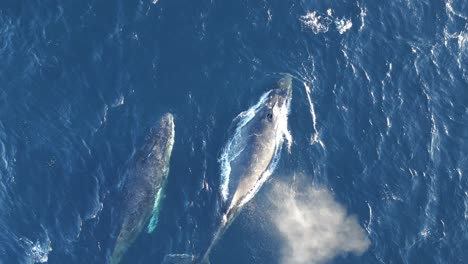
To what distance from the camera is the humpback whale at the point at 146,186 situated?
67.7 m

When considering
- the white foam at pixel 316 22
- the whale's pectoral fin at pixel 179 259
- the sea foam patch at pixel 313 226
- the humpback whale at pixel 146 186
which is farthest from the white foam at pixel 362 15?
the whale's pectoral fin at pixel 179 259

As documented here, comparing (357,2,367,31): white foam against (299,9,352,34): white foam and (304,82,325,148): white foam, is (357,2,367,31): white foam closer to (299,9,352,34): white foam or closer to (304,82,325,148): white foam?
(299,9,352,34): white foam

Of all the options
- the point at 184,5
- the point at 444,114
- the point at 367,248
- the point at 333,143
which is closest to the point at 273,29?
the point at 184,5

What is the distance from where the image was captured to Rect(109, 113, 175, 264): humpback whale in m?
67.7

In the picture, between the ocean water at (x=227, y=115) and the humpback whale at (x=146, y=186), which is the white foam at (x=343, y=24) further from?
the humpback whale at (x=146, y=186)

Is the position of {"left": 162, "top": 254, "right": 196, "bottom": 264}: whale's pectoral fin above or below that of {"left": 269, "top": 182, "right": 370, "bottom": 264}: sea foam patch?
below

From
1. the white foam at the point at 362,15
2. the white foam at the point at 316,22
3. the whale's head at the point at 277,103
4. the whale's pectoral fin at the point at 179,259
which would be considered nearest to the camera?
the whale's pectoral fin at the point at 179,259

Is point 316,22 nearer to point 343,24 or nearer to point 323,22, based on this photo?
point 323,22

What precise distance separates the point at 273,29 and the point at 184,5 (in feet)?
36.9

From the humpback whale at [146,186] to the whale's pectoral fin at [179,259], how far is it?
3.63 metres

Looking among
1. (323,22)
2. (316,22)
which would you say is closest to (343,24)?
(323,22)

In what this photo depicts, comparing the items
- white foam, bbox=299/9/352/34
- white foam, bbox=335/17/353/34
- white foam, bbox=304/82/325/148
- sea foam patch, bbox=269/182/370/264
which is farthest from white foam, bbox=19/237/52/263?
white foam, bbox=335/17/353/34

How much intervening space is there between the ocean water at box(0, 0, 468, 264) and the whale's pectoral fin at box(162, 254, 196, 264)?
0.78 metres

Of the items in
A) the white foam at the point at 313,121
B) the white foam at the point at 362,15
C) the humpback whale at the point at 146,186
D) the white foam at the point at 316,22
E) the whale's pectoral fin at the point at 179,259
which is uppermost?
the white foam at the point at 362,15
